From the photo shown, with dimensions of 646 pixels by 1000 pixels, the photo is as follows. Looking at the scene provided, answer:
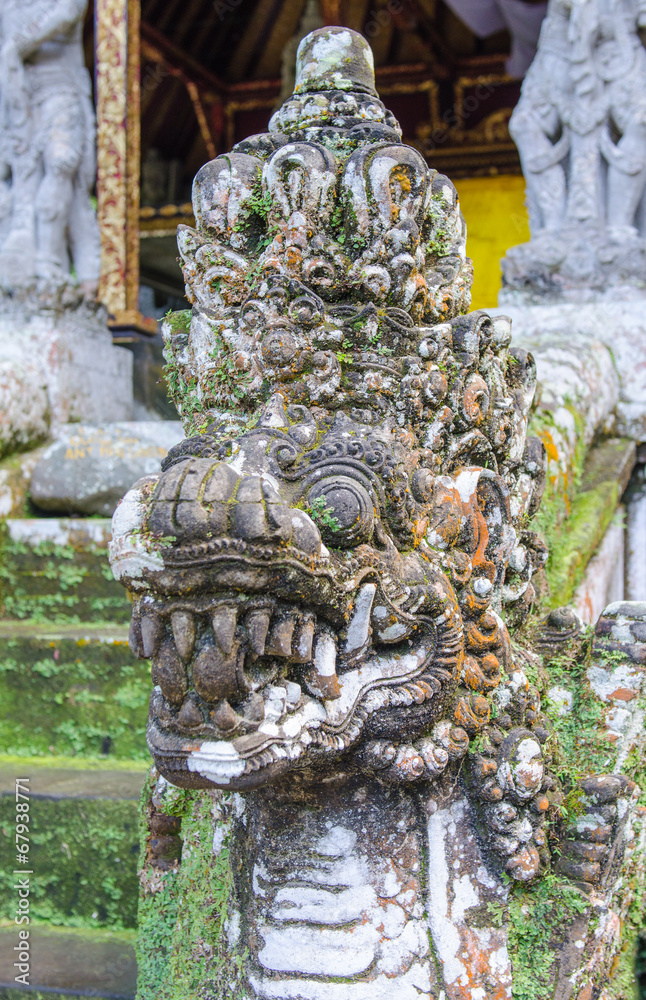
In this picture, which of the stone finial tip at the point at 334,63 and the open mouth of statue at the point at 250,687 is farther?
the stone finial tip at the point at 334,63

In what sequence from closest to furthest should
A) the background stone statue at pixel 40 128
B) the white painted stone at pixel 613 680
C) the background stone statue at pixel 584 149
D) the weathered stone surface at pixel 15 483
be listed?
the white painted stone at pixel 613 680 → the weathered stone surface at pixel 15 483 → the background stone statue at pixel 584 149 → the background stone statue at pixel 40 128

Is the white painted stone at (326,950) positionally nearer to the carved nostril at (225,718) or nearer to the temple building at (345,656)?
the temple building at (345,656)

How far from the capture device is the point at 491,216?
9.46m

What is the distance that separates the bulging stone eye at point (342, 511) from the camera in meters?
1.35

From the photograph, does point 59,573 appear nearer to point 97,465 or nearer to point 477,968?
point 97,465

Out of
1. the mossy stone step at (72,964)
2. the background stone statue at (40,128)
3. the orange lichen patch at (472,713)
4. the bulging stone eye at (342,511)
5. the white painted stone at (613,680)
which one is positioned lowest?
the mossy stone step at (72,964)

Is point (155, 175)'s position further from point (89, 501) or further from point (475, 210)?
point (89, 501)

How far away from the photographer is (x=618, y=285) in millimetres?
3791

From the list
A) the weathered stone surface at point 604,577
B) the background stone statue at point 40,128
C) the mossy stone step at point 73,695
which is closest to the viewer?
the weathered stone surface at point 604,577

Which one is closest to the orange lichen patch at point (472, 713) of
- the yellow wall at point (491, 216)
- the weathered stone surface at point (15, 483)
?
the weathered stone surface at point (15, 483)

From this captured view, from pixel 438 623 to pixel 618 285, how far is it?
2.76 meters

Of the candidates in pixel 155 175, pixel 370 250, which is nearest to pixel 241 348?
pixel 370 250

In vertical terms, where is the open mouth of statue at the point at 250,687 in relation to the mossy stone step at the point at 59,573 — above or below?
below

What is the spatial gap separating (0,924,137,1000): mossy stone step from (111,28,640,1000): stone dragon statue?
2.20ft
